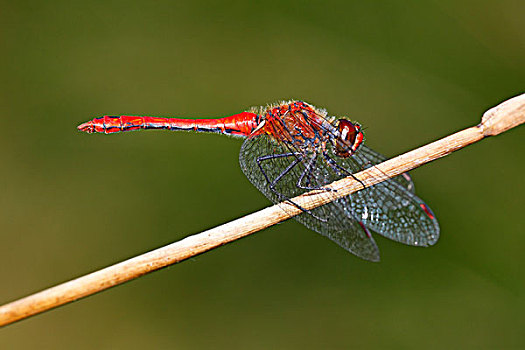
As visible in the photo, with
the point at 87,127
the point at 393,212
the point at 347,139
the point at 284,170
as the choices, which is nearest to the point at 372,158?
the point at 347,139

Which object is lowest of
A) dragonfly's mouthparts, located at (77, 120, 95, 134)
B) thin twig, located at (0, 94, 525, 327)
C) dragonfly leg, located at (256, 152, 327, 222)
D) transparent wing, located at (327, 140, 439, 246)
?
transparent wing, located at (327, 140, 439, 246)

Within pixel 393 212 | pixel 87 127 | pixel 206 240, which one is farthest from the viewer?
pixel 87 127

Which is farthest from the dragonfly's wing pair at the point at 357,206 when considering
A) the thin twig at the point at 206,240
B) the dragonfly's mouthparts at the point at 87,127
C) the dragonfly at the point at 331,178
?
the dragonfly's mouthparts at the point at 87,127

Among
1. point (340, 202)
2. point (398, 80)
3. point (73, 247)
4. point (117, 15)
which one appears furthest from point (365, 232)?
point (117, 15)

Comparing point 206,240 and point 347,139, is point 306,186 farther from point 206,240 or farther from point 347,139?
point 206,240

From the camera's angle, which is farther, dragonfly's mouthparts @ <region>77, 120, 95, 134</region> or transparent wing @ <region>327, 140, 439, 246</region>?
dragonfly's mouthparts @ <region>77, 120, 95, 134</region>

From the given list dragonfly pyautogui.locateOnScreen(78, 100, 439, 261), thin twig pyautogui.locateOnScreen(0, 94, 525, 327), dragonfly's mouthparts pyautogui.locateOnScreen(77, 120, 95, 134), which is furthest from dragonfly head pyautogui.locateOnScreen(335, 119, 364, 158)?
dragonfly's mouthparts pyautogui.locateOnScreen(77, 120, 95, 134)

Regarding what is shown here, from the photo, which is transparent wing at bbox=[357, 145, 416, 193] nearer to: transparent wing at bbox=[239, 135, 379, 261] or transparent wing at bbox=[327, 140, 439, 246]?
transparent wing at bbox=[327, 140, 439, 246]
